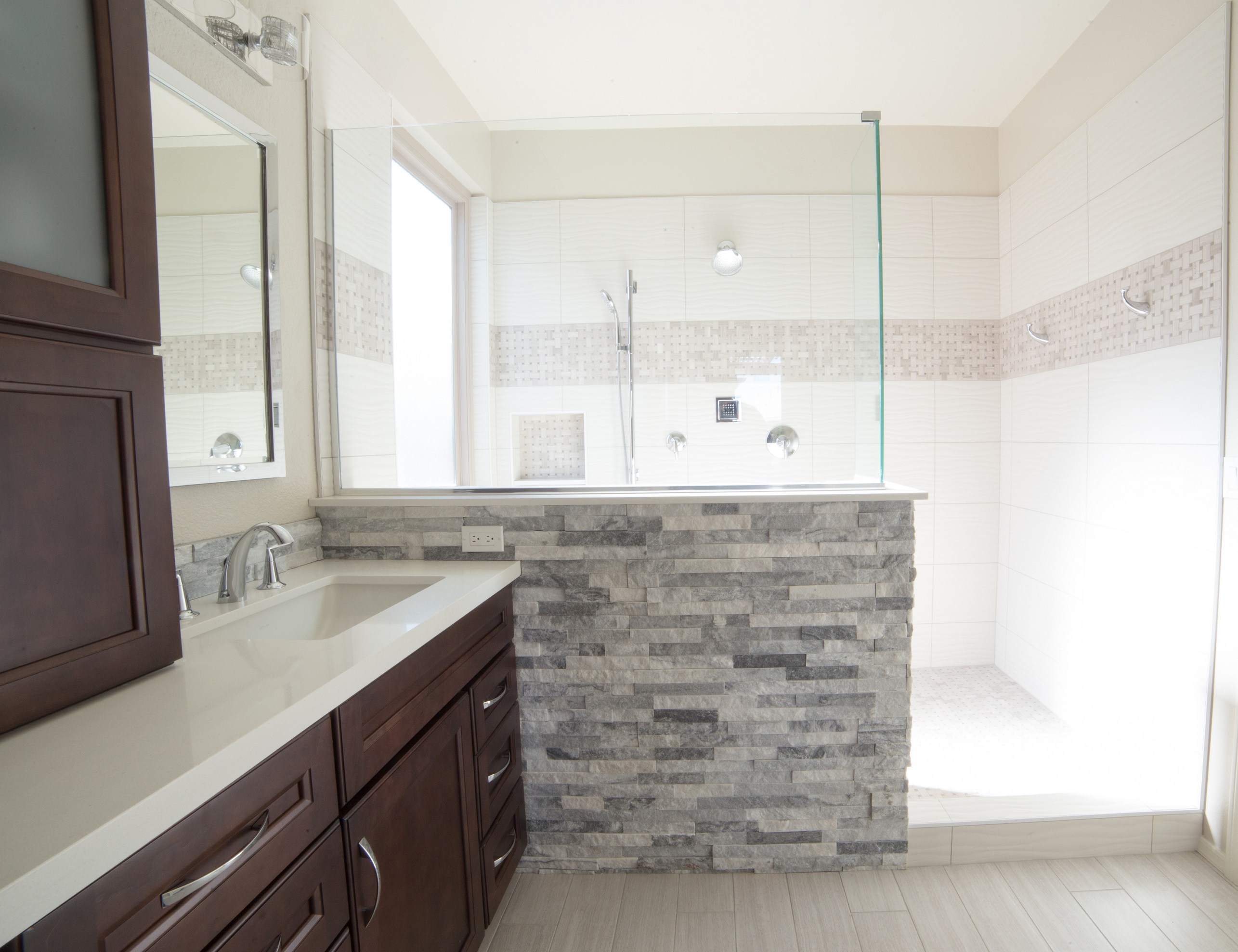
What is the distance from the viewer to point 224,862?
70 cm

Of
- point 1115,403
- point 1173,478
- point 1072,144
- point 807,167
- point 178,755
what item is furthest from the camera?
point 1072,144

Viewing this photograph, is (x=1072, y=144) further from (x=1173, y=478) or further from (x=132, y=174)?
(x=132, y=174)

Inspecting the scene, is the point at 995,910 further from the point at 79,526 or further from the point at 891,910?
the point at 79,526

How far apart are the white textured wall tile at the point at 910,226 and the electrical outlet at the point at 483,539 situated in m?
2.47

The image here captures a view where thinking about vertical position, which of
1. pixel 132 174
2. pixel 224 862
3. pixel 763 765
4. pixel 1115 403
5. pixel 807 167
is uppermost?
pixel 807 167

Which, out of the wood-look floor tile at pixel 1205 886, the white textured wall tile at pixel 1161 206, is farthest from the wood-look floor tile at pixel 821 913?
the white textured wall tile at pixel 1161 206

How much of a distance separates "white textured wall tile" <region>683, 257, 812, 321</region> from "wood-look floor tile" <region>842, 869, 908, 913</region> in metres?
1.51

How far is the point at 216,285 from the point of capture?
1396mm

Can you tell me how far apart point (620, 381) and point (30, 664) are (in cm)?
135

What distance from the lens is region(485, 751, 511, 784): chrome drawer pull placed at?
149cm

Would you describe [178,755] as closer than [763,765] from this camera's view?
Yes

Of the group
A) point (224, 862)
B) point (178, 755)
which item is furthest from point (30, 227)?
point (224, 862)

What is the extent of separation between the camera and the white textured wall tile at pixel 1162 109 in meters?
1.82

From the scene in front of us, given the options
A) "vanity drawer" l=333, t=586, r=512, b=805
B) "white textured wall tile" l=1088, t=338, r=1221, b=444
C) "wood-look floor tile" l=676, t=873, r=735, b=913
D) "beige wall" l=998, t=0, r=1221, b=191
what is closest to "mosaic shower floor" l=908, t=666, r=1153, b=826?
"wood-look floor tile" l=676, t=873, r=735, b=913
